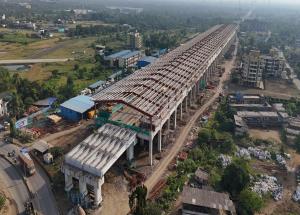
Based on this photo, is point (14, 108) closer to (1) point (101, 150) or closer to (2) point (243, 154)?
(1) point (101, 150)

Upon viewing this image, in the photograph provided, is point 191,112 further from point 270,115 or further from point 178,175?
point 178,175

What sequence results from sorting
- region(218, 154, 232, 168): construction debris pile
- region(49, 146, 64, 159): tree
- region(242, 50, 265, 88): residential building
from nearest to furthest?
region(49, 146, 64, 159): tree
region(218, 154, 232, 168): construction debris pile
region(242, 50, 265, 88): residential building

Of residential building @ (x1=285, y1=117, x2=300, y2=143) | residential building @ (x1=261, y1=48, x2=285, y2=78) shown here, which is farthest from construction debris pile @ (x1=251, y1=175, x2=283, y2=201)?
residential building @ (x1=261, y1=48, x2=285, y2=78)

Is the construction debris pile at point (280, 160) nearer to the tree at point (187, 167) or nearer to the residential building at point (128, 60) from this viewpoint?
the tree at point (187, 167)

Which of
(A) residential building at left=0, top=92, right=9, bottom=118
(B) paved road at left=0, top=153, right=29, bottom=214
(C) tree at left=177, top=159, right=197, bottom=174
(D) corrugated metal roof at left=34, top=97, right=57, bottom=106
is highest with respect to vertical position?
(A) residential building at left=0, top=92, right=9, bottom=118

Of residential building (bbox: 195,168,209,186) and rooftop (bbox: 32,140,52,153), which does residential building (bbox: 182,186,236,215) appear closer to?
residential building (bbox: 195,168,209,186)

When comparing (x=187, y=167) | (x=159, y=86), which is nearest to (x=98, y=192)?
(x=187, y=167)

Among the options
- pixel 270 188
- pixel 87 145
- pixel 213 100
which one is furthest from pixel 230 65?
pixel 87 145

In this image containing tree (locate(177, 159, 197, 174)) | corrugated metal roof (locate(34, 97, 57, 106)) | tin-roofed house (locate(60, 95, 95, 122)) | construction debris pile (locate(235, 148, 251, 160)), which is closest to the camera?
tree (locate(177, 159, 197, 174))

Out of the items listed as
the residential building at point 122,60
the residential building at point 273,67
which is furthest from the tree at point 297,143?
the residential building at point 122,60
